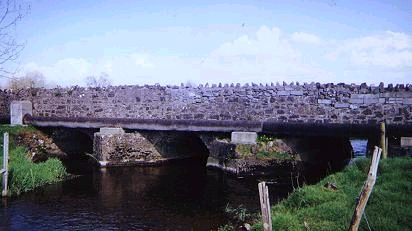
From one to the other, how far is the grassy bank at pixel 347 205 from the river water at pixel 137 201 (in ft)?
6.55

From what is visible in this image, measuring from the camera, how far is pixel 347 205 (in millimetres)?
7660

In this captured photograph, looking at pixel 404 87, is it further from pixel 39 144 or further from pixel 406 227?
pixel 39 144

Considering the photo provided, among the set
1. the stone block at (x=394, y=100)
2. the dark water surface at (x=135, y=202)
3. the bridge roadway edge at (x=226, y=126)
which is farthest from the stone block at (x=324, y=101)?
the dark water surface at (x=135, y=202)

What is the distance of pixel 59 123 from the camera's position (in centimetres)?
1984

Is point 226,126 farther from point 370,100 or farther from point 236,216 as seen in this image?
point 236,216

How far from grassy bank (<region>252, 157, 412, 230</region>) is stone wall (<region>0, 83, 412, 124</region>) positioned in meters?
4.27

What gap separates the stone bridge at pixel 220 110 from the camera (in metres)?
13.8

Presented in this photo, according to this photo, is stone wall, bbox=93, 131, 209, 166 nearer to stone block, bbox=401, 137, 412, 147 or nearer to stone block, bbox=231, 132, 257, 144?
stone block, bbox=231, 132, 257, 144

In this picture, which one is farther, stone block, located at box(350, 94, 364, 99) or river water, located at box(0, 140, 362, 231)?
stone block, located at box(350, 94, 364, 99)

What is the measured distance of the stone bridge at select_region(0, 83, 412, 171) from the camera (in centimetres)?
1379

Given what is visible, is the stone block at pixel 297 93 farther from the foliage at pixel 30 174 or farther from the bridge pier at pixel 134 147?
the foliage at pixel 30 174

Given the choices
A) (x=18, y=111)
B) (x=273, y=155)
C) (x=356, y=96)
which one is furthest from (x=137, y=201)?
(x=18, y=111)

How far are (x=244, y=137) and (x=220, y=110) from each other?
2.00 m

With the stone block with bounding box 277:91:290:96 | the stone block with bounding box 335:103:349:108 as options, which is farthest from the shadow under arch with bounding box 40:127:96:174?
the stone block with bounding box 335:103:349:108
